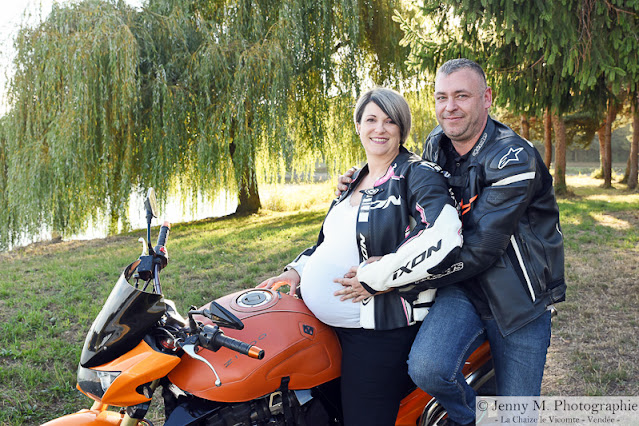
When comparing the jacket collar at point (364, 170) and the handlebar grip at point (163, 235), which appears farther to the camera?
the jacket collar at point (364, 170)

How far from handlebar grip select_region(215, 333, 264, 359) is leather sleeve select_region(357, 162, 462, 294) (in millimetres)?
549

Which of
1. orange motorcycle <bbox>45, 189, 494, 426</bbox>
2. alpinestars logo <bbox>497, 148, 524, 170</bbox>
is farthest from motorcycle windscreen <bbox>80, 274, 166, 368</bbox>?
alpinestars logo <bbox>497, 148, 524, 170</bbox>

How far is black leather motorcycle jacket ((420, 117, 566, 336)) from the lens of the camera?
2.01m

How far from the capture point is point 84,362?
66.7 inches

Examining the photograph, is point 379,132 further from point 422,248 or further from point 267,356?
point 267,356

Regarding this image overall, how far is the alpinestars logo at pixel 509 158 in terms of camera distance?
6.74 feet

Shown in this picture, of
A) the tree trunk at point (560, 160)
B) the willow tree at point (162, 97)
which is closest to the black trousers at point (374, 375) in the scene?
the willow tree at point (162, 97)

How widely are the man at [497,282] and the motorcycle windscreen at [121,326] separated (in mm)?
1040

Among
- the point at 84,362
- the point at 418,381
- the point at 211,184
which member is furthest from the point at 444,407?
the point at 211,184

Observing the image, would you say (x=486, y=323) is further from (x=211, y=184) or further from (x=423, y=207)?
(x=211, y=184)

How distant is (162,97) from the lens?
9195mm

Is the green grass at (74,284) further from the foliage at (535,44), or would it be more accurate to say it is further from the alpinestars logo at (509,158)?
the foliage at (535,44)

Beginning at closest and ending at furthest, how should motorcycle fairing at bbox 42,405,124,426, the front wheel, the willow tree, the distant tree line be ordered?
motorcycle fairing at bbox 42,405,124,426
the front wheel
the distant tree line
the willow tree

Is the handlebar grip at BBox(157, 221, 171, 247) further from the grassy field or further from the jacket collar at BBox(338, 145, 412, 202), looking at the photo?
the grassy field
